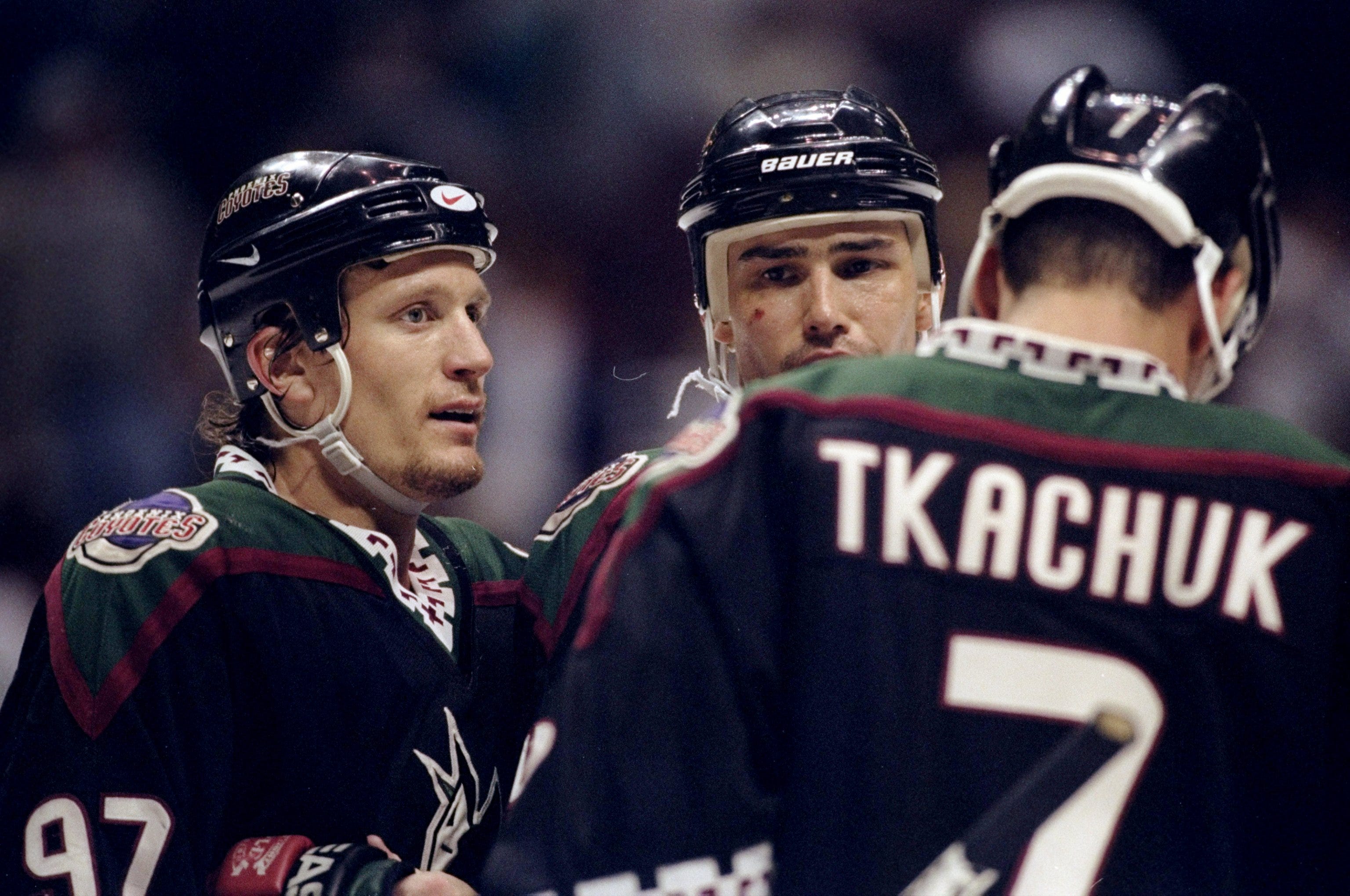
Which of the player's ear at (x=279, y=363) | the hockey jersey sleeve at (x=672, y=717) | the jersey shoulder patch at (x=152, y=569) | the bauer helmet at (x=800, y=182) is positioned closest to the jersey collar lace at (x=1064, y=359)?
the hockey jersey sleeve at (x=672, y=717)

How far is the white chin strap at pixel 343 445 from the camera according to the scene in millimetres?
2422

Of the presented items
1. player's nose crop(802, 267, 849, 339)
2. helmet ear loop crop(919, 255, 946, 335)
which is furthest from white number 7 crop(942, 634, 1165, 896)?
helmet ear loop crop(919, 255, 946, 335)

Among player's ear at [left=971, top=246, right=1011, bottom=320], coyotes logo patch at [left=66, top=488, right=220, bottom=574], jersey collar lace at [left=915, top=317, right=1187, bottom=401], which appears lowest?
coyotes logo patch at [left=66, top=488, right=220, bottom=574]

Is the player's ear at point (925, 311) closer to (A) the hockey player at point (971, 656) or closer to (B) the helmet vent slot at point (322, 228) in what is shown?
(B) the helmet vent slot at point (322, 228)

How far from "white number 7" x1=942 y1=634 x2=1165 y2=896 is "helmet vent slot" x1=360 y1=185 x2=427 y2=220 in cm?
154

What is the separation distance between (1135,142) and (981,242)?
18cm

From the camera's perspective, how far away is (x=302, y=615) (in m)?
2.22

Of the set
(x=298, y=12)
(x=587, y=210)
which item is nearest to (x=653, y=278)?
(x=587, y=210)

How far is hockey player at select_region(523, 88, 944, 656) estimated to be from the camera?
241cm

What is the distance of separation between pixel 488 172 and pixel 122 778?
2.29 metres

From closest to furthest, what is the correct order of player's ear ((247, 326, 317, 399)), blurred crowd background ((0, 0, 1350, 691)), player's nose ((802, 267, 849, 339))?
player's nose ((802, 267, 849, 339)) → player's ear ((247, 326, 317, 399)) → blurred crowd background ((0, 0, 1350, 691))

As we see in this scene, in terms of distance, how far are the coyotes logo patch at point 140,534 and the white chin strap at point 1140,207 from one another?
139 centimetres

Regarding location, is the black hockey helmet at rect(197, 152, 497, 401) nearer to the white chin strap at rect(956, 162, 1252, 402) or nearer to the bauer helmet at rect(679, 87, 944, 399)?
the bauer helmet at rect(679, 87, 944, 399)

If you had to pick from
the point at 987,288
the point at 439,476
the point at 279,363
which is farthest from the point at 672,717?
the point at 279,363
